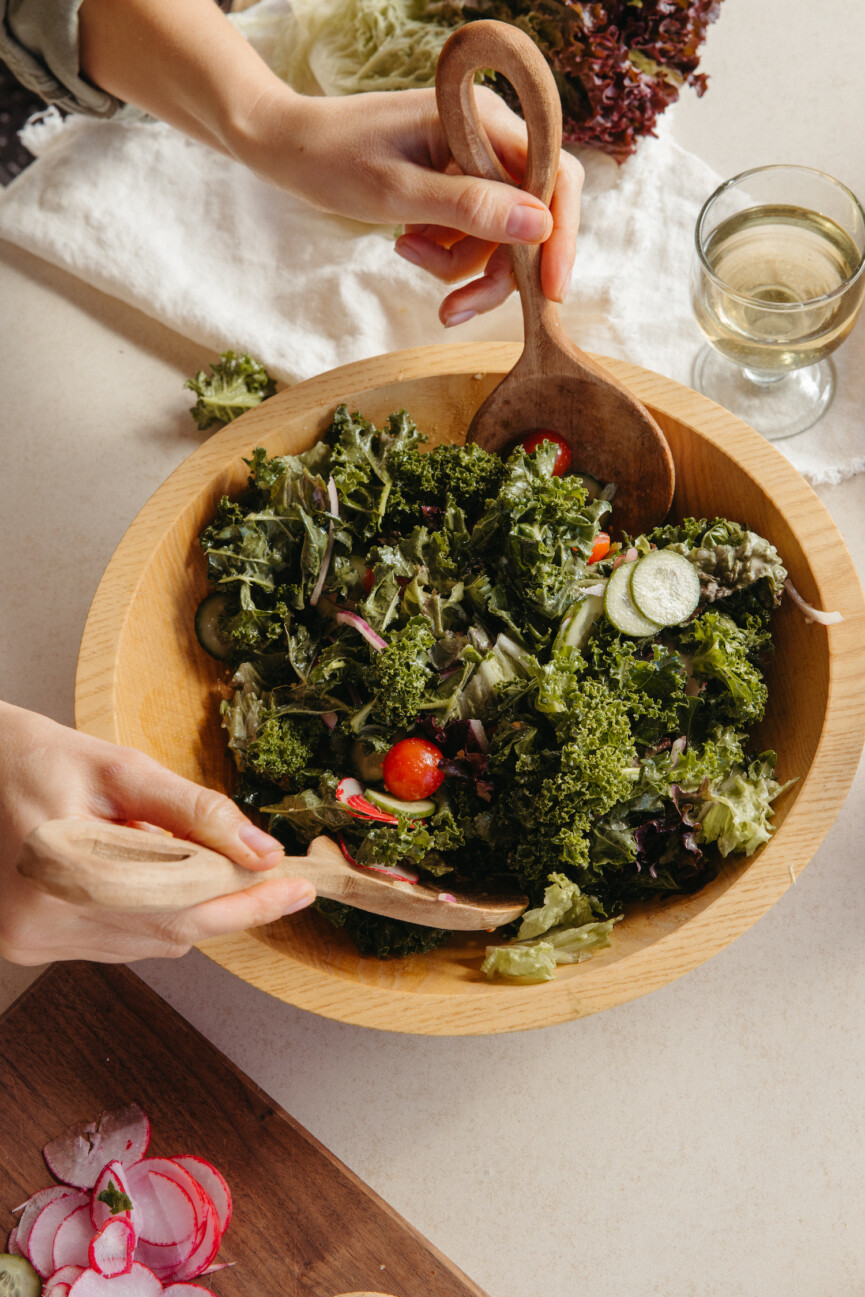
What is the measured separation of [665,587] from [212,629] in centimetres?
87

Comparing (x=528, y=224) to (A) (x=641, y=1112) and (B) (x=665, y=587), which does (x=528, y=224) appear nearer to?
(B) (x=665, y=587)

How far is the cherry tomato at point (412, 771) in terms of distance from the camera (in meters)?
1.70

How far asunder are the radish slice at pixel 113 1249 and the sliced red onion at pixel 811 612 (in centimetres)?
168

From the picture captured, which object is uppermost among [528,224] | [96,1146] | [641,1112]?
[528,224]

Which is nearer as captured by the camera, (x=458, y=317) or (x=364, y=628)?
(x=364, y=628)

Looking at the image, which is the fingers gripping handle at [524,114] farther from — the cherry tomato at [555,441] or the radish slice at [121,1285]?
the radish slice at [121,1285]

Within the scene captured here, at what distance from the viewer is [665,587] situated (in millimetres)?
1754

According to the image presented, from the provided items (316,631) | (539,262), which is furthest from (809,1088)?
(539,262)

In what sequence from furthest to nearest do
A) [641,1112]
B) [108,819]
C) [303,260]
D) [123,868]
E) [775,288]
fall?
[303,260], [775,288], [641,1112], [108,819], [123,868]

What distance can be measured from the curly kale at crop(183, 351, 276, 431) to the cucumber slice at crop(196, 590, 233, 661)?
23.2 inches

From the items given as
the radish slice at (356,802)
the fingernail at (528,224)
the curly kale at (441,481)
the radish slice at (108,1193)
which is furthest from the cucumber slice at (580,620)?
the radish slice at (108,1193)

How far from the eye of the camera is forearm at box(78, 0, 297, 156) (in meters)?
2.11

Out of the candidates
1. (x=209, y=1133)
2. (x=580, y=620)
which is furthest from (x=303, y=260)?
(x=209, y=1133)

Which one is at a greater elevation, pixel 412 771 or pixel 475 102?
pixel 475 102
